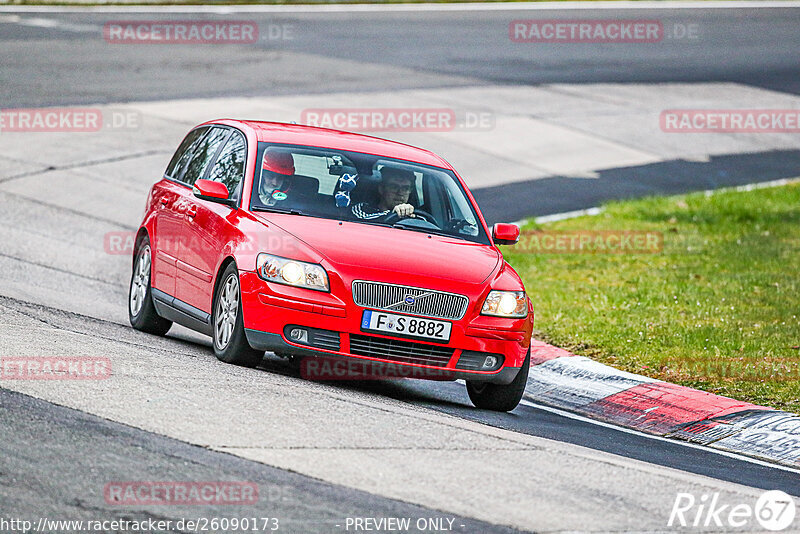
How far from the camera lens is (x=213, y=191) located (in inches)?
368

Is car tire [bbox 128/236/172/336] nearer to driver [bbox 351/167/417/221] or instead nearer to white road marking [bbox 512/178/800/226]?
driver [bbox 351/167/417/221]

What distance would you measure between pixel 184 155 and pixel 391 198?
227 cm

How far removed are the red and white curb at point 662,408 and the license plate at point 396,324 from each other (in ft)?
6.02

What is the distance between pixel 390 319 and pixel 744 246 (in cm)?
916

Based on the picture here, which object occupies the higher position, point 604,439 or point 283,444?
point 283,444

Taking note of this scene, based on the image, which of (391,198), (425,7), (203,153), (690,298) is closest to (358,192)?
(391,198)

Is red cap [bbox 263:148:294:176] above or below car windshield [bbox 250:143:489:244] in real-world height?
above

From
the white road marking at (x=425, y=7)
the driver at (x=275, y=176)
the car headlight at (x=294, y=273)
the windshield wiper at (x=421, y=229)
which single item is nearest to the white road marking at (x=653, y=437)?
the windshield wiper at (x=421, y=229)

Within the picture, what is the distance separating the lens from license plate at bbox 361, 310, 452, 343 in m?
8.41

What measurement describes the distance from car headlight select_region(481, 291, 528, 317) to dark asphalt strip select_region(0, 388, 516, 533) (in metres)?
2.75

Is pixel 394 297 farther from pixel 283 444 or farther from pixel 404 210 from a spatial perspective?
pixel 283 444

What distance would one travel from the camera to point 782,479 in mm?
8102

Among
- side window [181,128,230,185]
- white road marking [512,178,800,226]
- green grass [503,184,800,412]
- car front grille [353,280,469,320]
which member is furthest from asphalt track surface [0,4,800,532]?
white road marking [512,178,800,226]

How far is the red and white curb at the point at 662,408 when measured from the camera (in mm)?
8969
